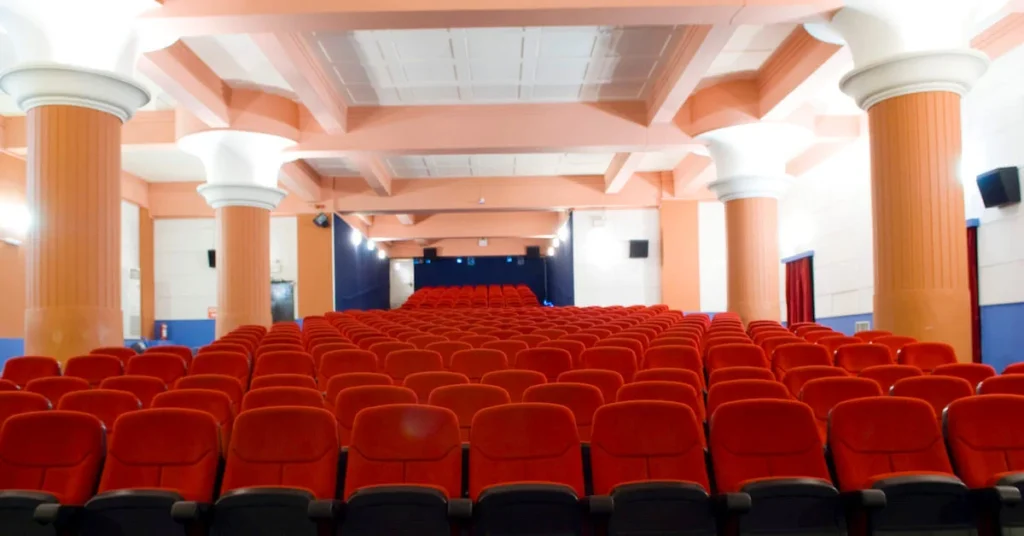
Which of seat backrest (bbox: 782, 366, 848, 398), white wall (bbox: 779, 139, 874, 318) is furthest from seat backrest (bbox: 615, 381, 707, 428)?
white wall (bbox: 779, 139, 874, 318)

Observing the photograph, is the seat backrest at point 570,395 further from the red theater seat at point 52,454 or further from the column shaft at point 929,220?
the column shaft at point 929,220

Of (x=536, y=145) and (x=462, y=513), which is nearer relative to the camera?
(x=462, y=513)

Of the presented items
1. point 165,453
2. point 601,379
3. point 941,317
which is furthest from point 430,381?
point 941,317

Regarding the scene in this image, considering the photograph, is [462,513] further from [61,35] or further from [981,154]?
[981,154]

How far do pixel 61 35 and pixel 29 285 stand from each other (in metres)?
2.32

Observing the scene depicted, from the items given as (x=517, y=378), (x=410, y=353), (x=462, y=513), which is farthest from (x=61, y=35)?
(x=462, y=513)

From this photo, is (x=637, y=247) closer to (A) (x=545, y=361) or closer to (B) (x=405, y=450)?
(A) (x=545, y=361)

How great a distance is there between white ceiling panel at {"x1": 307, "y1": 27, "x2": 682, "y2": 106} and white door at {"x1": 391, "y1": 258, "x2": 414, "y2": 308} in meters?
21.5

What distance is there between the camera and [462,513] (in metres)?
2.73

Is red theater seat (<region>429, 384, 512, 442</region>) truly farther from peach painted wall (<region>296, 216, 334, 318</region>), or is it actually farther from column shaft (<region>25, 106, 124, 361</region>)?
peach painted wall (<region>296, 216, 334, 318</region>)

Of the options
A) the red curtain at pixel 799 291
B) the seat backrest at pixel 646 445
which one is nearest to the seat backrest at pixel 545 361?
the seat backrest at pixel 646 445

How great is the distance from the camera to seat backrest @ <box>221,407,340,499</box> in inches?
121

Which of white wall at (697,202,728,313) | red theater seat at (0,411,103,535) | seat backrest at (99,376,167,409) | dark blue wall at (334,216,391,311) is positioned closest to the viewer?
red theater seat at (0,411,103,535)

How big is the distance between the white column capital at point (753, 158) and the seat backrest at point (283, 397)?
9.27 m
